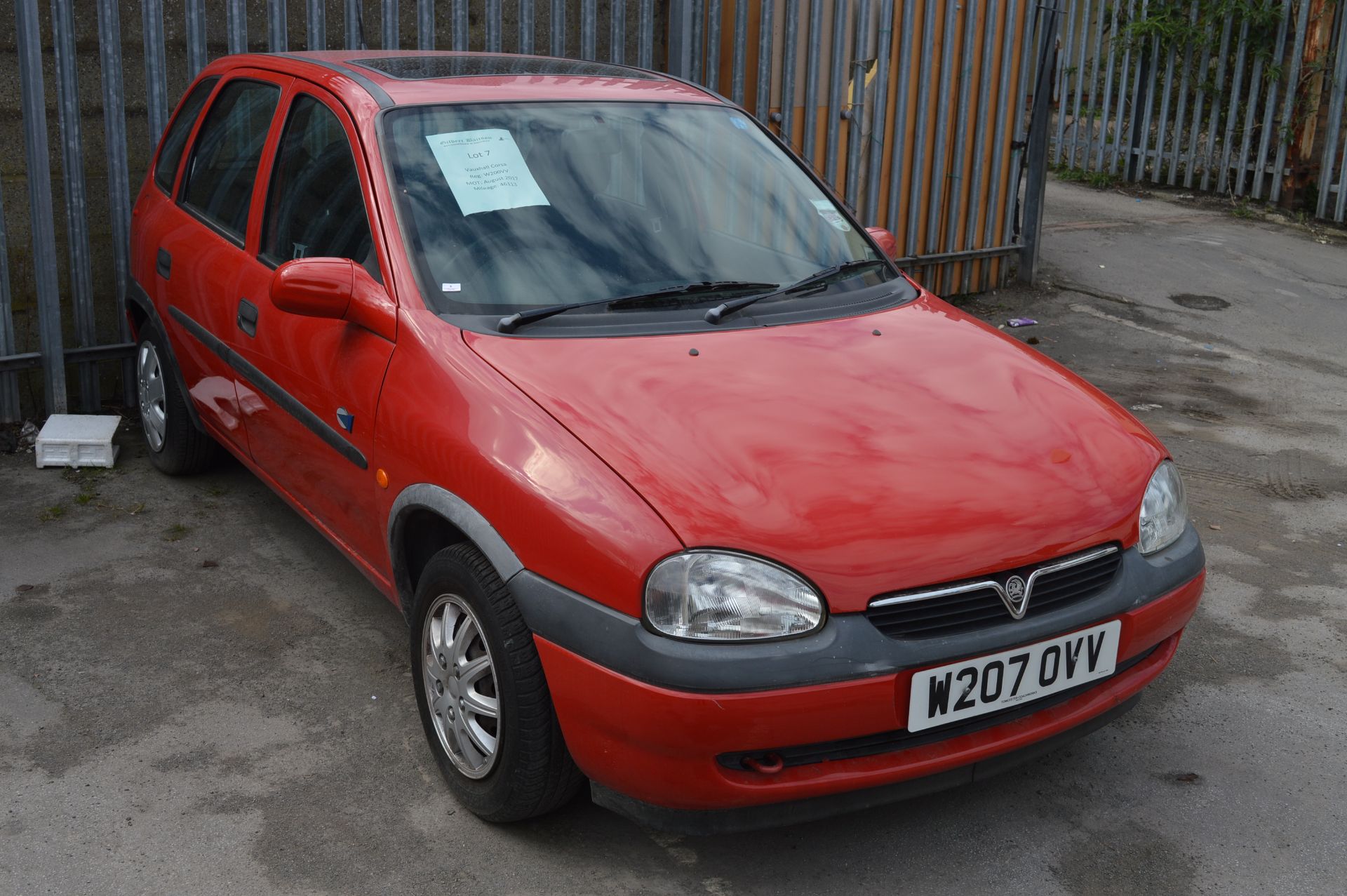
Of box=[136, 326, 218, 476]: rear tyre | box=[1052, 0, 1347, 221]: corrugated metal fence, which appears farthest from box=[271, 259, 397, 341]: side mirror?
box=[1052, 0, 1347, 221]: corrugated metal fence

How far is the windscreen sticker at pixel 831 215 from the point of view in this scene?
4.12m

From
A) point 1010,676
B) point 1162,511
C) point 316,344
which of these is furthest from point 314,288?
point 1162,511

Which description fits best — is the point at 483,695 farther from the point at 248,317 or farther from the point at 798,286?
the point at 248,317

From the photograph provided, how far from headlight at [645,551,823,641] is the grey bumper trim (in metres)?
0.03

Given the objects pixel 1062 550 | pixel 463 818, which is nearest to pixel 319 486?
pixel 463 818

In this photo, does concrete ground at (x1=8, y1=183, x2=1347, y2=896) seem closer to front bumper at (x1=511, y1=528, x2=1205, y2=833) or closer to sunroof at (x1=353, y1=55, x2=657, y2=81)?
front bumper at (x1=511, y1=528, x2=1205, y2=833)

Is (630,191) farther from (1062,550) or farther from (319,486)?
(1062,550)

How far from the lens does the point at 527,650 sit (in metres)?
2.79

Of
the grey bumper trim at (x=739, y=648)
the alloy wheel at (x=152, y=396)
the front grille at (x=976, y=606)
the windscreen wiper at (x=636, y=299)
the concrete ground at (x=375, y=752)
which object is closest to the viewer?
the grey bumper trim at (x=739, y=648)

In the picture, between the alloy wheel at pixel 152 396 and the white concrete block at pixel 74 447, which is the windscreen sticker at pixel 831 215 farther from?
the white concrete block at pixel 74 447

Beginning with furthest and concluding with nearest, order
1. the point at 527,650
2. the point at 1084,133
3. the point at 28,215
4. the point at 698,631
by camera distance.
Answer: the point at 1084,133 → the point at 28,215 → the point at 527,650 → the point at 698,631

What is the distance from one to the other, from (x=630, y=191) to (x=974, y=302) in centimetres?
532

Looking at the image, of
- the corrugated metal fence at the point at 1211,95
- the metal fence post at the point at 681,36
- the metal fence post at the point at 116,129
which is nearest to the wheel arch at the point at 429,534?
the metal fence post at the point at 116,129

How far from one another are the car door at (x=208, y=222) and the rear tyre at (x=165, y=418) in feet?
0.58
